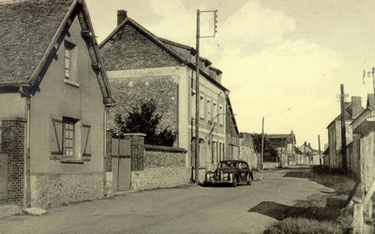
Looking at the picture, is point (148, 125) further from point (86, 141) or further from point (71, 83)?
point (71, 83)

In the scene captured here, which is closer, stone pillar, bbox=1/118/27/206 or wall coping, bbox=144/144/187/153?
stone pillar, bbox=1/118/27/206

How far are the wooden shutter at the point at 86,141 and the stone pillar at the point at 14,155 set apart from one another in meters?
3.64

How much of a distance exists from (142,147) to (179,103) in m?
7.08

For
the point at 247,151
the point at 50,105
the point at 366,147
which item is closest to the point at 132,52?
the point at 50,105

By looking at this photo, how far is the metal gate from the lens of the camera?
19203mm

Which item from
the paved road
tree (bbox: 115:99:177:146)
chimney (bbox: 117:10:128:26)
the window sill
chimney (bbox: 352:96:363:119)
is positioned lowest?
the paved road

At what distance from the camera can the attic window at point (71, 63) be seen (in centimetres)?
1575

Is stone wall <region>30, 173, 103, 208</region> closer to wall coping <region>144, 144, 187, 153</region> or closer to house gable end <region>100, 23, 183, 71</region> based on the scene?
wall coping <region>144, 144, 187, 153</region>

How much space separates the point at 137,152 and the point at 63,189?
20.1ft

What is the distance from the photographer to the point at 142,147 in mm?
20797

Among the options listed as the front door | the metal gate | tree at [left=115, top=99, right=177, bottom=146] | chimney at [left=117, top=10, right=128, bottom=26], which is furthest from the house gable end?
the front door

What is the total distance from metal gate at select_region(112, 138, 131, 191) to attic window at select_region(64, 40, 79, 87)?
13.3 ft

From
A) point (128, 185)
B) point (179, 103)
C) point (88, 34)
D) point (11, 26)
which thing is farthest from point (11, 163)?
point (179, 103)

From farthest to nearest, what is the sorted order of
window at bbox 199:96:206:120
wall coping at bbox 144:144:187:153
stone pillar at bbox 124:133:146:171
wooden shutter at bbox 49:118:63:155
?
1. window at bbox 199:96:206:120
2. wall coping at bbox 144:144:187:153
3. stone pillar at bbox 124:133:146:171
4. wooden shutter at bbox 49:118:63:155
